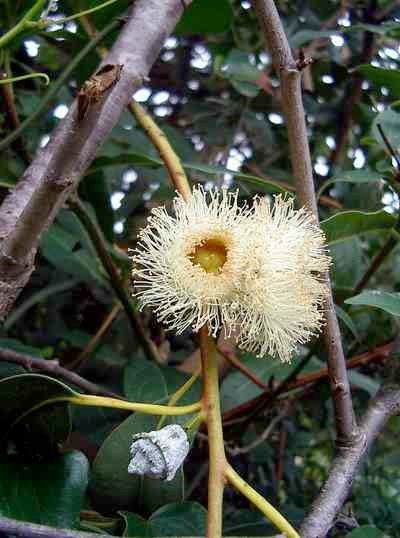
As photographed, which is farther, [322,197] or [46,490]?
[322,197]

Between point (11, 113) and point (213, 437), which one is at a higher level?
point (11, 113)

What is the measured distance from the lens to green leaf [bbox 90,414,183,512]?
679 mm

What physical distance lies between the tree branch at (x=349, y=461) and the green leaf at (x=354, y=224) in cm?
14

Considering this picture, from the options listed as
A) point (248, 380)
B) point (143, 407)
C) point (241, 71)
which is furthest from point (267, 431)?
point (241, 71)

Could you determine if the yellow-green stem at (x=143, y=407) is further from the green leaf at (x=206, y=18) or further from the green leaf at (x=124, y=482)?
the green leaf at (x=206, y=18)

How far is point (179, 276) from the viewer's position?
735 millimetres

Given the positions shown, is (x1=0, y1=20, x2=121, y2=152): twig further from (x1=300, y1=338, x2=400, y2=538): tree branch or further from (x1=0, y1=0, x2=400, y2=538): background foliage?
(x1=300, y1=338, x2=400, y2=538): tree branch

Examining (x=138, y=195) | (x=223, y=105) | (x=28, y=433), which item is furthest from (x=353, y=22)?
(x=28, y=433)

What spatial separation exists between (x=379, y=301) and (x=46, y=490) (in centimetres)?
37

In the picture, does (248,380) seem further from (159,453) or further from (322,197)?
(159,453)

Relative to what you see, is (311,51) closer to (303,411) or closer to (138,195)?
(138,195)

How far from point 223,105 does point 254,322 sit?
91 centimetres

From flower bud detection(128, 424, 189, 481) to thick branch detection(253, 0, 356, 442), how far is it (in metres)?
0.19

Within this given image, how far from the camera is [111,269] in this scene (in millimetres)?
939
